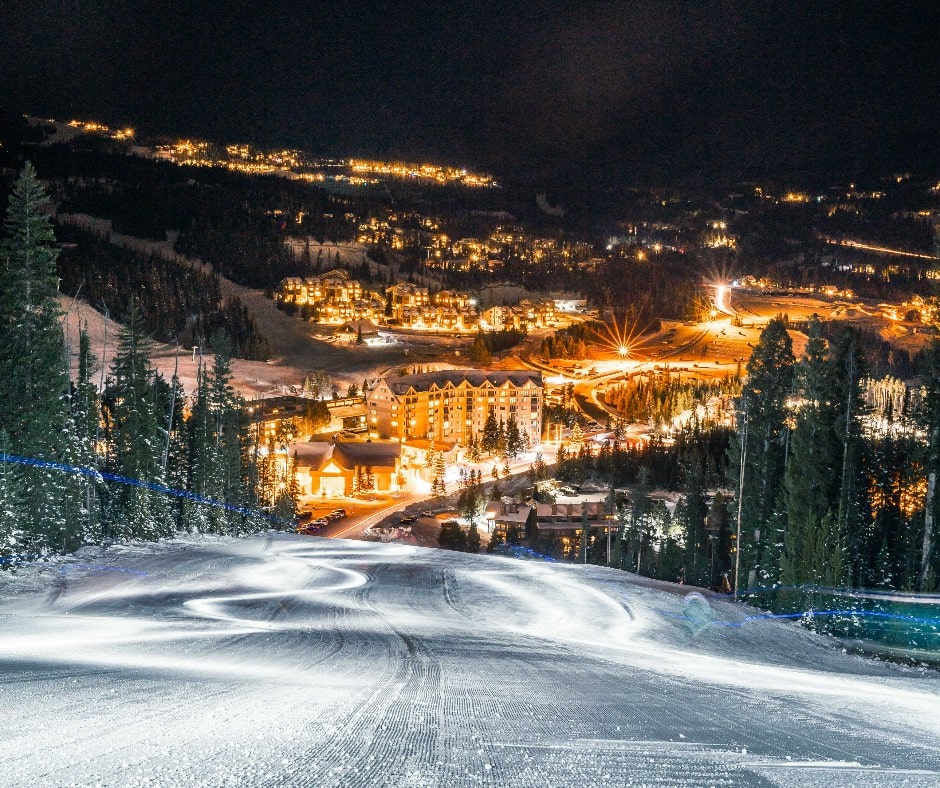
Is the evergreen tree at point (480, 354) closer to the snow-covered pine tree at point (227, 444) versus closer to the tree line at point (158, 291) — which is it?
the tree line at point (158, 291)

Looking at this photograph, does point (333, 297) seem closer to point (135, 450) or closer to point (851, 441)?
point (135, 450)

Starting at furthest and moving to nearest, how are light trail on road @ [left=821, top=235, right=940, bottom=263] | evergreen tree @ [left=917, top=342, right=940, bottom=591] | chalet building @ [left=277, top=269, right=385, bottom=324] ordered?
light trail on road @ [left=821, top=235, right=940, bottom=263]
chalet building @ [left=277, top=269, right=385, bottom=324]
evergreen tree @ [left=917, top=342, right=940, bottom=591]

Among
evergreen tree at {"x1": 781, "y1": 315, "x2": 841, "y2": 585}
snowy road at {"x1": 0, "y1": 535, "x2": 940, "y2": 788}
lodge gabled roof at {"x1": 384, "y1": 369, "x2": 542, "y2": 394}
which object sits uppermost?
lodge gabled roof at {"x1": 384, "y1": 369, "x2": 542, "y2": 394}

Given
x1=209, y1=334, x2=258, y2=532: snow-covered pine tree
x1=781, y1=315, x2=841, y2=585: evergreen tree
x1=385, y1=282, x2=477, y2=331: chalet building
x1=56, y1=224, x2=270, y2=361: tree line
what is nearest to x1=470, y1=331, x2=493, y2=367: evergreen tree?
x1=385, y1=282, x2=477, y2=331: chalet building

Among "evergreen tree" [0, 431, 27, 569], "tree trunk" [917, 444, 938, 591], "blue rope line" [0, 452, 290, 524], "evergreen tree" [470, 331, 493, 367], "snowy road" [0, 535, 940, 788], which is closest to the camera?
"snowy road" [0, 535, 940, 788]

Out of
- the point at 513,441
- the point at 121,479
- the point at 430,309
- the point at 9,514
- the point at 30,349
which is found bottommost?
the point at 9,514

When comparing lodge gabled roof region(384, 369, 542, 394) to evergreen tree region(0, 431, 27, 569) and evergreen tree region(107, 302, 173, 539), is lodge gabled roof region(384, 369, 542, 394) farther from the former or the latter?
evergreen tree region(0, 431, 27, 569)

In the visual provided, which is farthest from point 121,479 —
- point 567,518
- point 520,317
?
point 520,317
